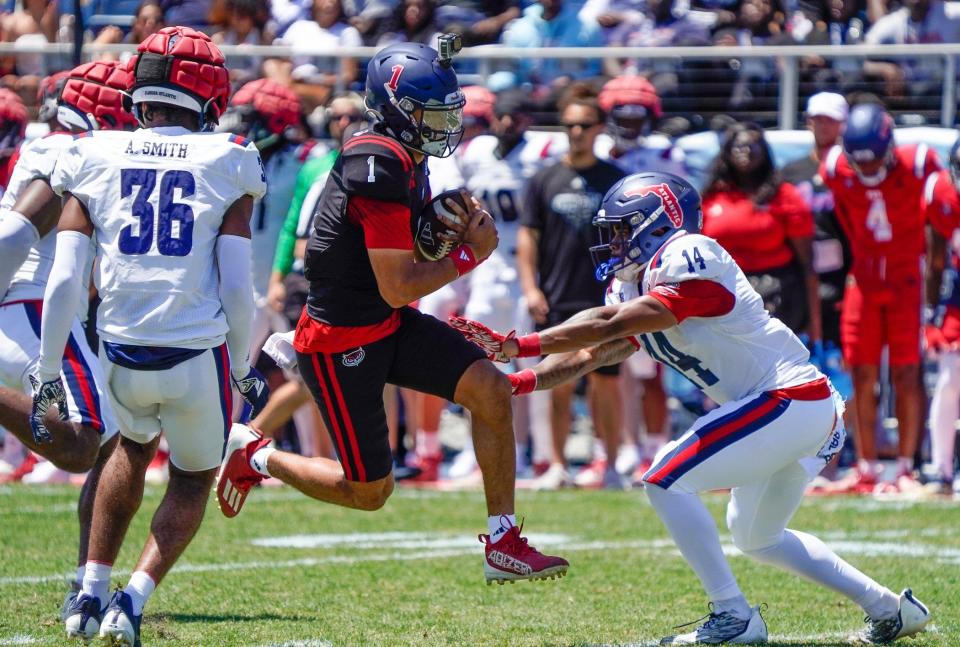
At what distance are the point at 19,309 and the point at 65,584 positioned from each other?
3.67ft

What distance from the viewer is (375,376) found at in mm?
5254

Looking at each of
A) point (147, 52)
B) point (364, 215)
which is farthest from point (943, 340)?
point (147, 52)

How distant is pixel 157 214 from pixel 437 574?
243 cm

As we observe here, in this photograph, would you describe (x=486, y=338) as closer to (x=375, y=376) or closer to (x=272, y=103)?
(x=375, y=376)

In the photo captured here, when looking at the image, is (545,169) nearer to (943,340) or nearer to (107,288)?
(943,340)

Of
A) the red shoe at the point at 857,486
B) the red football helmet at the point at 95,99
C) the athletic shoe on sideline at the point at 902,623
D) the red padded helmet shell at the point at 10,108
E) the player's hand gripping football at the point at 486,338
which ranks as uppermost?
the red football helmet at the point at 95,99

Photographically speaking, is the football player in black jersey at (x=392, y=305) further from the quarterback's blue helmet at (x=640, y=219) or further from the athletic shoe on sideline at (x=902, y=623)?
the athletic shoe on sideline at (x=902, y=623)

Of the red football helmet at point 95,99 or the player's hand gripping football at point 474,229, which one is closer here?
the player's hand gripping football at point 474,229

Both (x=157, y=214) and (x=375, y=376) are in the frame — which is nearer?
(x=157, y=214)

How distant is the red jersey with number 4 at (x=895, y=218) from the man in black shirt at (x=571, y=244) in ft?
→ 4.77

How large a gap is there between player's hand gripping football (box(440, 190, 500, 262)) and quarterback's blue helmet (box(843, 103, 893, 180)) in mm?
4354

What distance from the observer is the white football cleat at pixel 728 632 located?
4.98 m

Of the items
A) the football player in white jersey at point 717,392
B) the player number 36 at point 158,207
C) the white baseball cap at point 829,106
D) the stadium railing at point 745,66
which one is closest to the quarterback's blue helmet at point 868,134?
the white baseball cap at point 829,106

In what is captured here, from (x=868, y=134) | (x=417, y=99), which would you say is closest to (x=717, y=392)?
(x=417, y=99)
